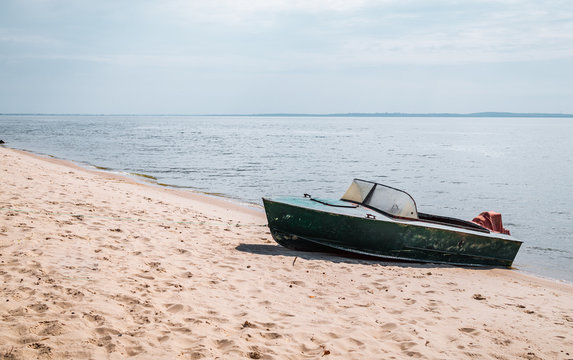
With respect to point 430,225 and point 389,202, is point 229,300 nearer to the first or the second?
point 389,202

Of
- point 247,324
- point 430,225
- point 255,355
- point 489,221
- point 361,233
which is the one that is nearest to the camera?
point 255,355

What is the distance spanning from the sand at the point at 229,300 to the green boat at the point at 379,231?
11.9 inches

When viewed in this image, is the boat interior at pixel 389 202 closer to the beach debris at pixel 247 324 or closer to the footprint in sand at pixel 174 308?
the beach debris at pixel 247 324

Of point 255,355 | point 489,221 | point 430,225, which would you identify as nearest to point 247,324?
point 255,355

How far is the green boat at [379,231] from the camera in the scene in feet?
29.5

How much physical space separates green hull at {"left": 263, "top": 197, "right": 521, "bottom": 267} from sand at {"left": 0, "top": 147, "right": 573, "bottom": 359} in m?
0.30

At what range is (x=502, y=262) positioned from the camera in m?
A: 10.4

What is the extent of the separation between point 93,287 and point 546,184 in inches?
1121

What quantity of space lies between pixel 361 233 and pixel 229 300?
3.86m

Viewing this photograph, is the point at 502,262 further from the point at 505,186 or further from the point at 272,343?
the point at 505,186

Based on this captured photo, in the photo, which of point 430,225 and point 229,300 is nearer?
point 229,300

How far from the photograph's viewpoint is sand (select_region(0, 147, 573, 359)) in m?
4.56

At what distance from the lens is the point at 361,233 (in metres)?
9.04

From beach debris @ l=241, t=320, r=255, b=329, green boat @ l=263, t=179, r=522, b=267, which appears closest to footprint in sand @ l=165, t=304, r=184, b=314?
beach debris @ l=241, t=320, r=255, b=329
